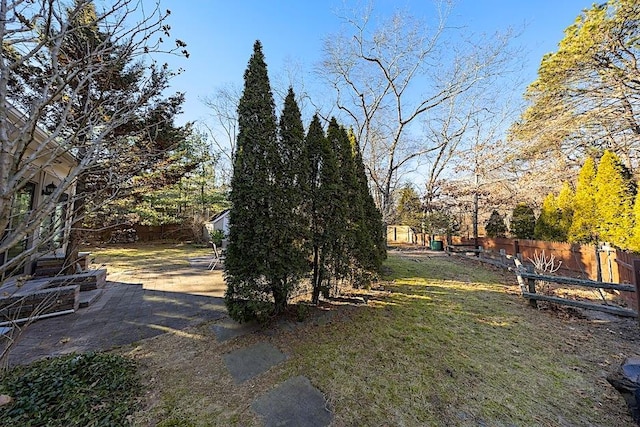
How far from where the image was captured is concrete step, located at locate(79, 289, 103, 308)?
14.6 feet

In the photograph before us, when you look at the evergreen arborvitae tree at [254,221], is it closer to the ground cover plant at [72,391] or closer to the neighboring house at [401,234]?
the ground cover plant at [72,391]

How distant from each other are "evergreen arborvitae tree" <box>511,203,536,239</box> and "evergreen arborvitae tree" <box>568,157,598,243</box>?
3.81 meters

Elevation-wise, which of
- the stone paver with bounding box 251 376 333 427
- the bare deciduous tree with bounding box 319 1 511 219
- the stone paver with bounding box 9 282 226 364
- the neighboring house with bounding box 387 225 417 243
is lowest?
the stone paver with bounding box 251 376 333 427

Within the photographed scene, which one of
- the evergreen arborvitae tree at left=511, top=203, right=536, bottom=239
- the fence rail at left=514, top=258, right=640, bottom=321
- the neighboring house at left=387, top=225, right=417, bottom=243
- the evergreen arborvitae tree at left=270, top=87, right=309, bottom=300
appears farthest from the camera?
the neighboring house at left=387, top=225, right=417, bottom=243

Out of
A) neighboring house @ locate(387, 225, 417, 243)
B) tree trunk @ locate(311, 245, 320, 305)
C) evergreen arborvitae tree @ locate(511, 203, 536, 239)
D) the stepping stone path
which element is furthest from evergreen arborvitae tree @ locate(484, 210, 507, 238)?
the stepping stone path

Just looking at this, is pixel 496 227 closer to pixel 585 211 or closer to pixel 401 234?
pixel 585 211

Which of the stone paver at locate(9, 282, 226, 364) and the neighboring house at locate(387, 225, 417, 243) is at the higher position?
the neighboring house at locate(387, 225, 417, 243)

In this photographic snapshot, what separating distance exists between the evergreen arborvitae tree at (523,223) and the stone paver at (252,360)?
12895mm

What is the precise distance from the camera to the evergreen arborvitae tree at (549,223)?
8.75 metres

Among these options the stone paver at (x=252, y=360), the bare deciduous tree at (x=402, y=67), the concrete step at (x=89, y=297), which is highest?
the bare deciduous tree at (x=402, y=67)

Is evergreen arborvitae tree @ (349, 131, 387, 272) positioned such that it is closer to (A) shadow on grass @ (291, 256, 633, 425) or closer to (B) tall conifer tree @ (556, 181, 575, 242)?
(A) shadow on grass @ (291, 256, 633, 425)

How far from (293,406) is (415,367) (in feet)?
4.64

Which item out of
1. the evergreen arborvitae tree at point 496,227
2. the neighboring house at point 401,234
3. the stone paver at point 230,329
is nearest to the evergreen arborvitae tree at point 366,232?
the stone paver at point 230,329

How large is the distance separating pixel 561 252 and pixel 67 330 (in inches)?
447
